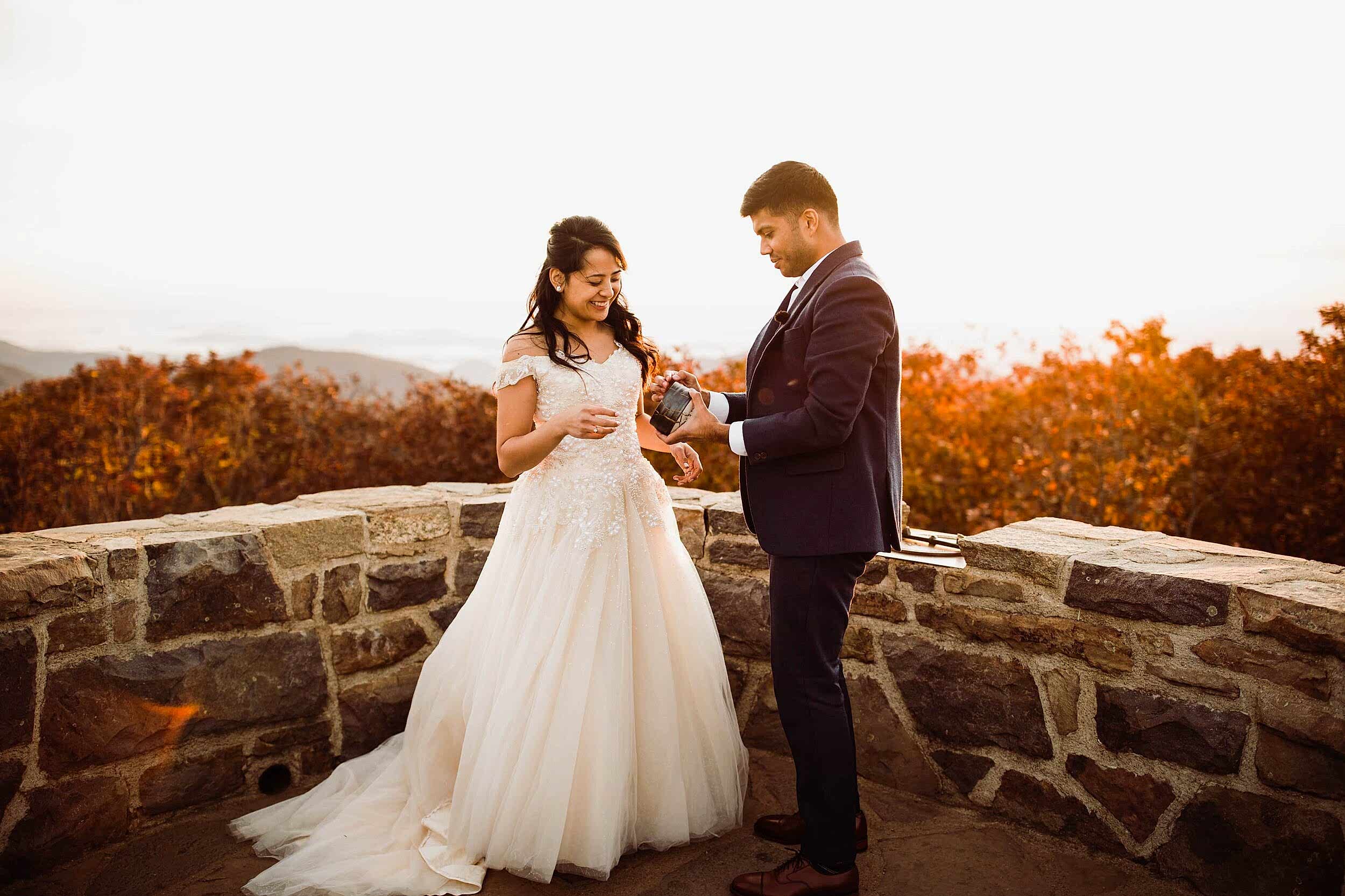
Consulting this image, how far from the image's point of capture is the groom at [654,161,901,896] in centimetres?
223

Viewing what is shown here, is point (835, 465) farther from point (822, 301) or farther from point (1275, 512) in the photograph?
point (1275, 512)

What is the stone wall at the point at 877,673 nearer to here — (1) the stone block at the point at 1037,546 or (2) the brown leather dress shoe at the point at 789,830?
(1) the stone block at the point at 1037,546

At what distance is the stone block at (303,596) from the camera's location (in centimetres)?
305

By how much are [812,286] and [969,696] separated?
5.02ft

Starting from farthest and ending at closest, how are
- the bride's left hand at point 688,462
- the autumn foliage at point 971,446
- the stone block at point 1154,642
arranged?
the autumn foliage at point 971,446, the bride's left hand at point 688,462, the stone block at point 1154,642

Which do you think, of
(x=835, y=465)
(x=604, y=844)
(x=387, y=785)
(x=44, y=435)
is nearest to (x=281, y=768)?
(x=387, y=785)

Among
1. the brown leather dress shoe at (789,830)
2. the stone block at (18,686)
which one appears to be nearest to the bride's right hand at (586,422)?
the brown leather dress shoe at (789,830)

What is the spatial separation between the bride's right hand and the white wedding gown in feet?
0.52

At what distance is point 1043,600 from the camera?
2.59 m

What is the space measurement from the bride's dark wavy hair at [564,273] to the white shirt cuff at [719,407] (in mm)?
417

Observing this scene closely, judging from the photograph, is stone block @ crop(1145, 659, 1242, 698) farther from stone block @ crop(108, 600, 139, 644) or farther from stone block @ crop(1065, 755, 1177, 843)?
stone block @ crop(108, 600, 139, 644)

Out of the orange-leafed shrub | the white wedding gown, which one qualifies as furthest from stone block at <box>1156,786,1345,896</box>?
the orange-leafed shrub

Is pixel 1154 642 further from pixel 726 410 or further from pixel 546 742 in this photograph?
pixel 546 742

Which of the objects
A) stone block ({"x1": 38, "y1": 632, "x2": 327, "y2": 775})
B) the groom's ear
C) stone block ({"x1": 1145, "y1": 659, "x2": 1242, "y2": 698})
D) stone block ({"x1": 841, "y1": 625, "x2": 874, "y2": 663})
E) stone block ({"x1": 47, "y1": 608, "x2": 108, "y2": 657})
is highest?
the groom's ear
